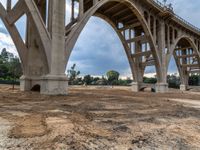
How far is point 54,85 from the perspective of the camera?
15.2 m

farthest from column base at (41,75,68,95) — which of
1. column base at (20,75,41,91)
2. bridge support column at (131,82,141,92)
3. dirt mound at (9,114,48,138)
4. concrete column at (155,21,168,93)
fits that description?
concrete column at (155,21,168,93)

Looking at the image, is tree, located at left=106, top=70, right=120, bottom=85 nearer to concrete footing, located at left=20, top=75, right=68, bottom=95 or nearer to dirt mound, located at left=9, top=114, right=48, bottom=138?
concrete footing, located at left=20, top=75, right=68, bottom=95

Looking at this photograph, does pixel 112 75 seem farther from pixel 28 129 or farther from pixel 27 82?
pixel 28 129

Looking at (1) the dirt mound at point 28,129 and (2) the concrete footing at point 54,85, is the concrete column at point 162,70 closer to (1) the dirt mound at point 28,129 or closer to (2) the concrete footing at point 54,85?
(2) the concrete footing at point 54,85

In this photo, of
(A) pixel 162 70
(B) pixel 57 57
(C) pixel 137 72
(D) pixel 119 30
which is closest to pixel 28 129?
(B) pixel 57 57

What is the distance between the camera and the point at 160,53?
3111cm

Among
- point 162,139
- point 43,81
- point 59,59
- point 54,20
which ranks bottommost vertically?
point 162,139

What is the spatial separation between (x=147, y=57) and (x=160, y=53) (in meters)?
3.71

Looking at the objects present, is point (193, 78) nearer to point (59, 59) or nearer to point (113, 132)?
point (59, 59)

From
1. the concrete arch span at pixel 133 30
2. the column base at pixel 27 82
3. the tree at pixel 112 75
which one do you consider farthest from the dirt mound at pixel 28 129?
the tree at pixel 112 75

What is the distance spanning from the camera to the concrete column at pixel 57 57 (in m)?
15.2

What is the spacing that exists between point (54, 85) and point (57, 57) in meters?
2.46

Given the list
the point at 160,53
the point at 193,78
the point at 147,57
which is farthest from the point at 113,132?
the point at 193,78

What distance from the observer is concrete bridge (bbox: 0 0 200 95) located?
15.7 m
